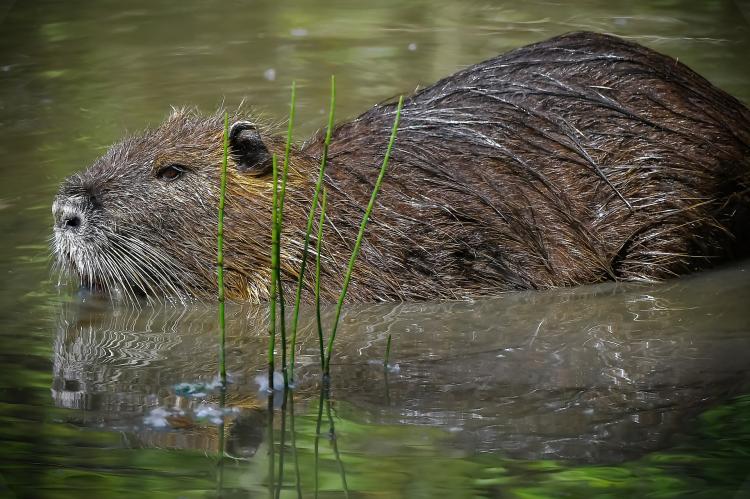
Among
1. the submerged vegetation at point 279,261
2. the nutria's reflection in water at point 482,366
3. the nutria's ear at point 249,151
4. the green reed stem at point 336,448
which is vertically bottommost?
the green reed stem at point 336,448

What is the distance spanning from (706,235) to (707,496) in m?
2.53

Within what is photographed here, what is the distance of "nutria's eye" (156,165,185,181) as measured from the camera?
5.63 meters

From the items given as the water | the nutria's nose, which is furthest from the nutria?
the water

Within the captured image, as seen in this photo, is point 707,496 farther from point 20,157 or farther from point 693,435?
point 20,157

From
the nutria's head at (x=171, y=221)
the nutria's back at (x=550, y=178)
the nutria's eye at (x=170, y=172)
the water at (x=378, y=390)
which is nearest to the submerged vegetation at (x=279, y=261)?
the water at (x=378, y=390)

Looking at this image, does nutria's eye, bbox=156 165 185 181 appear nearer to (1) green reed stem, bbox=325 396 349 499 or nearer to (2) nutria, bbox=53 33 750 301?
(2) nutria, bbox=53 33 750 301

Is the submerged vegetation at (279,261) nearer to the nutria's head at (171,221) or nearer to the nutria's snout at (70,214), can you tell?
the nutria's head at (171,221)

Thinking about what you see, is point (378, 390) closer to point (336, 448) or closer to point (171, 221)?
point (336, 448)

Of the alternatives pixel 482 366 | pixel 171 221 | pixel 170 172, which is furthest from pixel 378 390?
pixel 170 172

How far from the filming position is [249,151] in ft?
18.5

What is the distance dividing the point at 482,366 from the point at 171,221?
65.7 inches

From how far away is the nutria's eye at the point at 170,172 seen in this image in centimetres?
563

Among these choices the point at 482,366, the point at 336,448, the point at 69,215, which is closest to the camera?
the point at 336,448

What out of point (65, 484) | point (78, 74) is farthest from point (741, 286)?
point (78, 74)
